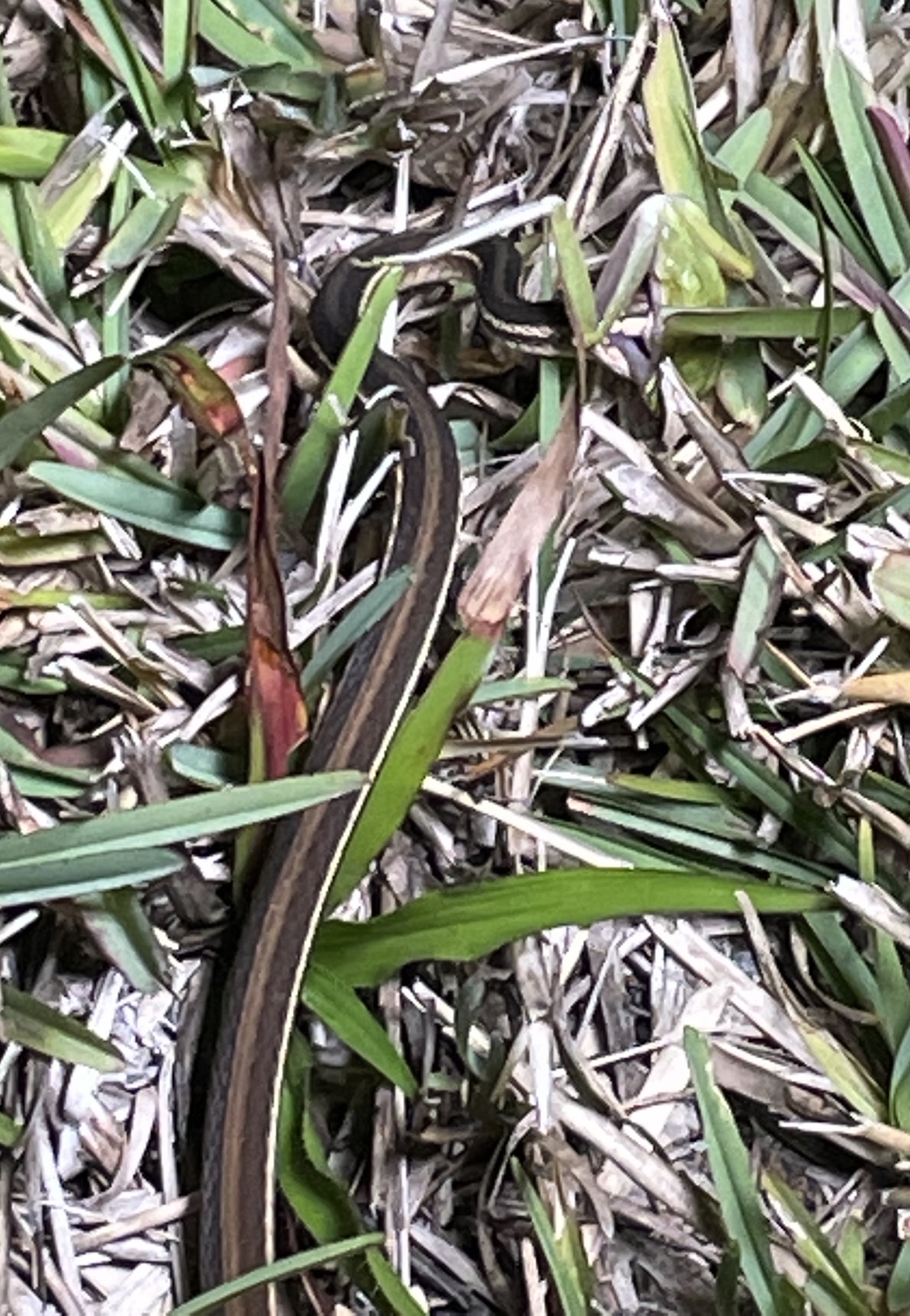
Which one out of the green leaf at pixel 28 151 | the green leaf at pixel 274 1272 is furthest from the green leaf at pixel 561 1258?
the green leaf at pixel 28 151

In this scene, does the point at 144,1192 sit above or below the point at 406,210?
below

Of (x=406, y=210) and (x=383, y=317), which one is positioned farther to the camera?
(x=406, y=210)

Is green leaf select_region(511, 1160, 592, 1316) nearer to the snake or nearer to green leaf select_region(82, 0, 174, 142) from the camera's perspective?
the snake

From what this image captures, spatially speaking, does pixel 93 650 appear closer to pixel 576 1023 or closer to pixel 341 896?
pixel 341 896

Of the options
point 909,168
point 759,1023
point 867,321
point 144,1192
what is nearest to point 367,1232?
point 144,1192

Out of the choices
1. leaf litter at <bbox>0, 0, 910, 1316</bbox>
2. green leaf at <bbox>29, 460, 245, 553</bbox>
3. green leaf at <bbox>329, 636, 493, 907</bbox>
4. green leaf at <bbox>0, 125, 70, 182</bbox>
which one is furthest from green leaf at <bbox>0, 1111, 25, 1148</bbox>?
green leaf at <bbox>0, 125, 70, 182</bbox>

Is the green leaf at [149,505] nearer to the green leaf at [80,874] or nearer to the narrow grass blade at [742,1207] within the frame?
→ the green leaf at [80,874]
